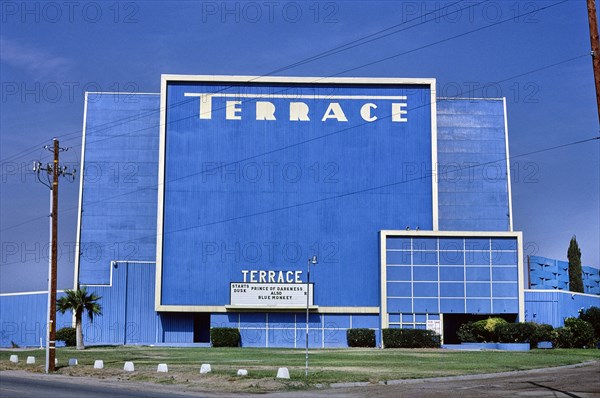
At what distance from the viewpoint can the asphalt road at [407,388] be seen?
28250mm

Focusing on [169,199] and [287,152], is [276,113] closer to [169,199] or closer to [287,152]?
[287,152]

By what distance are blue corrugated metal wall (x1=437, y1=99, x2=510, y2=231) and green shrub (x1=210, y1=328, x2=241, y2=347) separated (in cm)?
2122

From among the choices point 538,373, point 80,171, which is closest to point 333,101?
point 80,171

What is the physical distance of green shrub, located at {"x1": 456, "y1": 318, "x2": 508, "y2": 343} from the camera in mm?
66062

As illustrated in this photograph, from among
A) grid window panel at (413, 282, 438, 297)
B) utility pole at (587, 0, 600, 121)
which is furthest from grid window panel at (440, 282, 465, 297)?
utility pole at (587, 0, 600, 121)

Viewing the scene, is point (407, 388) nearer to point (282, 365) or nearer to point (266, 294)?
point (282, 365)

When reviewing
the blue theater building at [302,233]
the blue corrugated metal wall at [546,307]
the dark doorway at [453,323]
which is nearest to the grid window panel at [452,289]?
the blue theater building at [302,233]

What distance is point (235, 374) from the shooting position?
117 feet

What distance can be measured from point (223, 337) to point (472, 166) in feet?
89.8

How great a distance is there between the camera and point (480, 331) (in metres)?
67.1

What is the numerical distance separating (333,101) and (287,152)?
19.8 feet

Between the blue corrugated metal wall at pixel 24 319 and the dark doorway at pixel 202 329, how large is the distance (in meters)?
11.3

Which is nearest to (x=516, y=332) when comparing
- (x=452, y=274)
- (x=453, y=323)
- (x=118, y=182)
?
(x=452, y=274)

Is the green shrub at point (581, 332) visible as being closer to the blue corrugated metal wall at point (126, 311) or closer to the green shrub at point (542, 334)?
the green shrub at point (542, 334)
